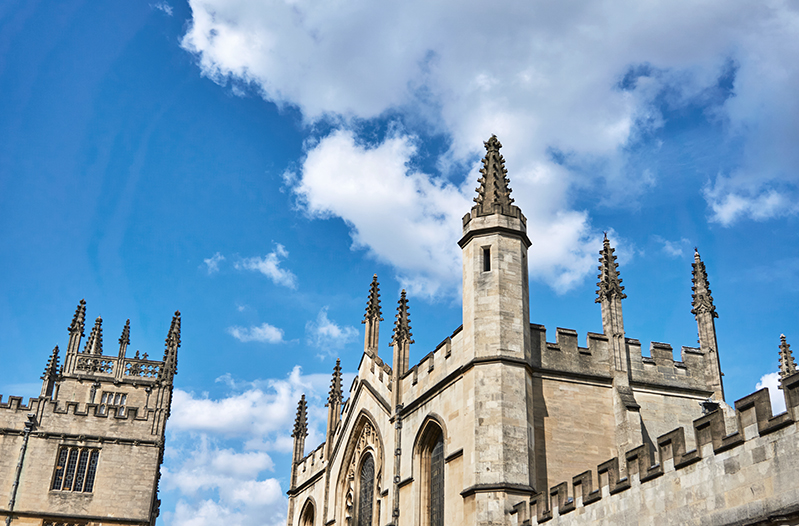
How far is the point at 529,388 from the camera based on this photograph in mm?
21469

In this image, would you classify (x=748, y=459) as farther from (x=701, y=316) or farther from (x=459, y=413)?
(x=701, y=316)

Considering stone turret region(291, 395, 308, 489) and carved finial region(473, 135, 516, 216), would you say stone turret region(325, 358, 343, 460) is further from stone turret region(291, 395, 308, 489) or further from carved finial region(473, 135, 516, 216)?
carved finial region(473, 135, 516, 216)

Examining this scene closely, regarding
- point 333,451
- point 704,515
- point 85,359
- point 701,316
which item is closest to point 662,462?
point 704,515

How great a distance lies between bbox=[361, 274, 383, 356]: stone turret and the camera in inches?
1330

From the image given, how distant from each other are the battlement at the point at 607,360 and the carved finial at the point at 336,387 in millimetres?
16560

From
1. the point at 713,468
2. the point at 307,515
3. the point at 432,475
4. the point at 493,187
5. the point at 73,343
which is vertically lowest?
the point at 713,468

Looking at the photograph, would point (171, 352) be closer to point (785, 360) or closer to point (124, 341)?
point (124, 341)

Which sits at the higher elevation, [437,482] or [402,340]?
[402,340]

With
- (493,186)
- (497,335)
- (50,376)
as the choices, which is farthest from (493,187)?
(50,376)

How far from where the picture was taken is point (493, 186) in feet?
80.8

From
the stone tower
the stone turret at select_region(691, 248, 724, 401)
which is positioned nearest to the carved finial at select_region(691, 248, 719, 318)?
the stone turret at select_region(691, 248, 724, 401)

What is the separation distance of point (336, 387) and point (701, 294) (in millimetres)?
19075

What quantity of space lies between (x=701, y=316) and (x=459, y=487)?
988 centimetres

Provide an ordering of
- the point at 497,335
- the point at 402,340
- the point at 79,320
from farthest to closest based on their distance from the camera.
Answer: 1. the point at 79,320
2. the point at 402,340
3. the point at 497,335
